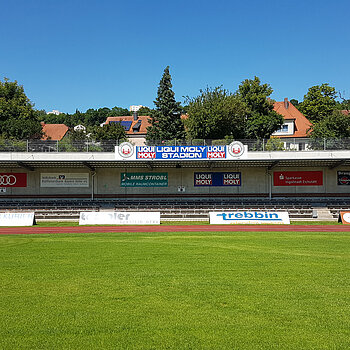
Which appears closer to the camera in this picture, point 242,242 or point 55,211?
point 242,242

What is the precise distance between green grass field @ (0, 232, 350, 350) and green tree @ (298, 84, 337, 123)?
190 feet

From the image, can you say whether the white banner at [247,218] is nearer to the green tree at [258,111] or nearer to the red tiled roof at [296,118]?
the green tree at [258,111]

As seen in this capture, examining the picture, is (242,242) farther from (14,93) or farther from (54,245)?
(14,93)

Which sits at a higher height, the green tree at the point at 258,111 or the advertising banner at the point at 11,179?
the green tree at the point at 258,111

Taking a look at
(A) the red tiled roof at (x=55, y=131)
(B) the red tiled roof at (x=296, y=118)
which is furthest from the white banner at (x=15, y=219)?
(A) the red tiled roof at (x=55, y=131)

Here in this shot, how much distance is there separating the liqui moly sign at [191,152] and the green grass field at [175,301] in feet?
64.1

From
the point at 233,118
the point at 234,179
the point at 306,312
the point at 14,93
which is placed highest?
the point at 14,93

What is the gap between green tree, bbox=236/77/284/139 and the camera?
1986 inches

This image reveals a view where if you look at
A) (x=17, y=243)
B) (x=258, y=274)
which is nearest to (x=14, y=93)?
(x=17, y=243)

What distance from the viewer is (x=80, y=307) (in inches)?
267

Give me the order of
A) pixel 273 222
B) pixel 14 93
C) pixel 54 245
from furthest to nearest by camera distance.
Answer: pixel 14 93, pixel 273 222, pixel 54 245

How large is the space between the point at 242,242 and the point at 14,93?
163 ft

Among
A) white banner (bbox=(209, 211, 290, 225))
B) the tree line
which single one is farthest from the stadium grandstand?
the tree line

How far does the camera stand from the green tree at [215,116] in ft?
148
